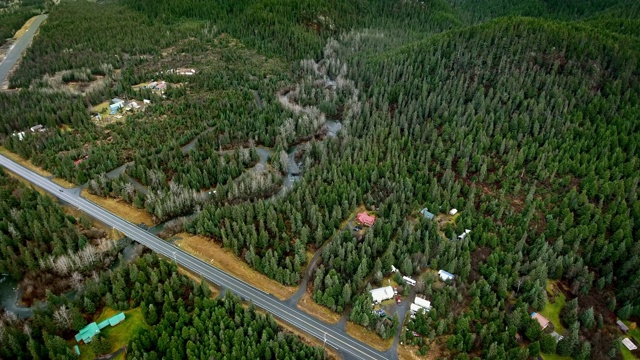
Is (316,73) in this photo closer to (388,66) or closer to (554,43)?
(388,66)

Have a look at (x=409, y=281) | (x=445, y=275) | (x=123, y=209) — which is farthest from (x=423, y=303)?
(x=123, y=209)

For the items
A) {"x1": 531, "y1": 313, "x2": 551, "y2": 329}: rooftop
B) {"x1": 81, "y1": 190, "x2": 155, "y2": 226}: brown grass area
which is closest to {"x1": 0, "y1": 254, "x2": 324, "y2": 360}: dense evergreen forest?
{"x1": 81, "y1": 190, "x2": 155, "y2": 226}: brown grass area

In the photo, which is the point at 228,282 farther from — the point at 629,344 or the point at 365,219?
the point at 629,344

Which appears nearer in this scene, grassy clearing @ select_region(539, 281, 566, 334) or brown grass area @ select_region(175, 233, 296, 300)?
grassy clearing @ select_region(539, 281, 566, 334)

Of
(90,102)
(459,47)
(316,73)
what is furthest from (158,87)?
(459,47)

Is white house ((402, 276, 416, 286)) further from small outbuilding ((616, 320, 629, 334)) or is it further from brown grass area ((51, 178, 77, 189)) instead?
brown grass area ((51, 178, 77, 189))
